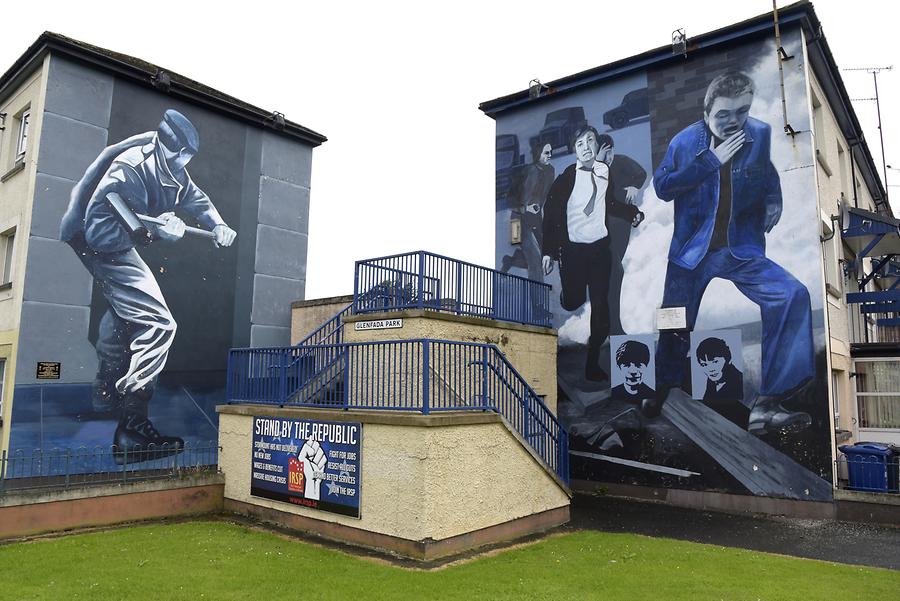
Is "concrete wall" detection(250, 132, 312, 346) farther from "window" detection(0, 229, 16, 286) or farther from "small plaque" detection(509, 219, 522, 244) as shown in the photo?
"small plaque" detection(509, 219, 522, 244)

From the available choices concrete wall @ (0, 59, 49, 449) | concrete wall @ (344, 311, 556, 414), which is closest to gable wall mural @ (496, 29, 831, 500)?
concrete wall @ (344, 311, 556, 414)

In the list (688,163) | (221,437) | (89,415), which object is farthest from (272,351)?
(688,163)

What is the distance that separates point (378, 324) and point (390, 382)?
1545mm

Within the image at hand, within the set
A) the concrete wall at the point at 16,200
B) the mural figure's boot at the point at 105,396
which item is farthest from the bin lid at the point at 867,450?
the concrete wall at the point at 16,200

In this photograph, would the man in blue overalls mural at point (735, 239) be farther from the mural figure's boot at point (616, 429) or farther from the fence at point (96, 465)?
the fence at point (96, 465)

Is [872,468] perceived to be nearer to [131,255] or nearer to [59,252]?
[131,255]

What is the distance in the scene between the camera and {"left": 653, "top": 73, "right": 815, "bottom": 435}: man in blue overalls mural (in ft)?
42.6

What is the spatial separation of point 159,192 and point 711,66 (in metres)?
13.4

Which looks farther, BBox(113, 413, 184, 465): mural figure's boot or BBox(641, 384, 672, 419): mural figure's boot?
BBox(641, 384, 672, 419): mural figure's boot

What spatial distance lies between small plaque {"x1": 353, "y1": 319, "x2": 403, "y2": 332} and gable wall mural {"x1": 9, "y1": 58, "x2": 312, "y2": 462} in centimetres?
479

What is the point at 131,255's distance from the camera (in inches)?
582

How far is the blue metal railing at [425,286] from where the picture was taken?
1262 cm

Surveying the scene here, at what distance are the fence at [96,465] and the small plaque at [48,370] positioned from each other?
1478mm

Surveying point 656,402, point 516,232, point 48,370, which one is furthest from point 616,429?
point 48,370
